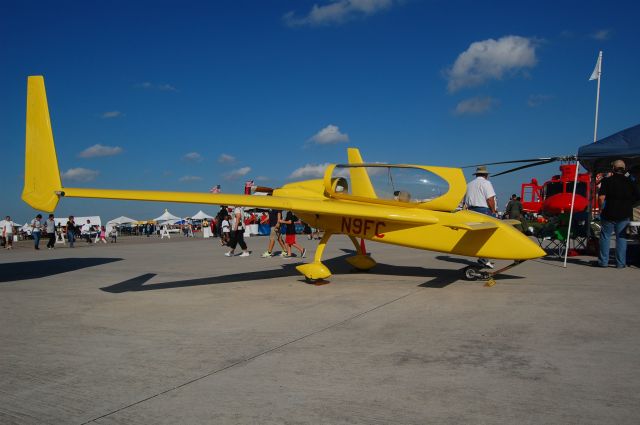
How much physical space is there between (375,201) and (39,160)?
5.42 meters

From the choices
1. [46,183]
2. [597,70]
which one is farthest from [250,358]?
[597,70]

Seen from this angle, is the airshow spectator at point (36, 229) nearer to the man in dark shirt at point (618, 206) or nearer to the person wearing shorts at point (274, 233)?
the person wearing shorts at point (274, 233)

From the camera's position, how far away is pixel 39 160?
22.0ft

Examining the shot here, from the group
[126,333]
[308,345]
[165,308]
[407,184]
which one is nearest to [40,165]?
[165,308]

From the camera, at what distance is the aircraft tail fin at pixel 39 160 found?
664 cm

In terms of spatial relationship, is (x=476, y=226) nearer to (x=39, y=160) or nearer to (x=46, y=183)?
(x=46, y=183)

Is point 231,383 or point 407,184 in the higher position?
point 407,184

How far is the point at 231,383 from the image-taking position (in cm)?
320

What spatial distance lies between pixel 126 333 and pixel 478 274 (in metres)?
5.91

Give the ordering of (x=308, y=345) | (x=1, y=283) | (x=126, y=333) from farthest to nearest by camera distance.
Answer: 1. (x=1, y=283)
2. (x=126, y=333)
3. (x=308, y=345)

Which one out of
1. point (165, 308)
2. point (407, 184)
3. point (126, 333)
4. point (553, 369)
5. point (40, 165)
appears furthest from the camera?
point (407, 184)

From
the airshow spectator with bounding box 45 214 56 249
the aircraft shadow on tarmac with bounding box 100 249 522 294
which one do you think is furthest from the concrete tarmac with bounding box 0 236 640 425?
the airshow spectator with bounding box 45 214 56 249

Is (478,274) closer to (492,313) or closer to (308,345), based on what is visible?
(492,313)

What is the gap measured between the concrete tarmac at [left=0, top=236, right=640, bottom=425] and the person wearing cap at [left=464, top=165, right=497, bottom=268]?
2.20 meters
